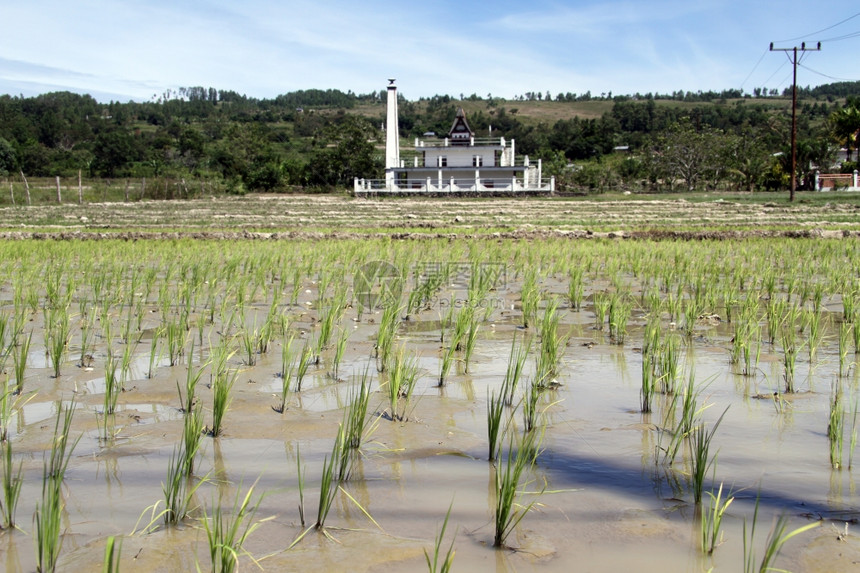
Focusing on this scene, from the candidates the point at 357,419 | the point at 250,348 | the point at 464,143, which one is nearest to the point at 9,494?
the point at 357,419

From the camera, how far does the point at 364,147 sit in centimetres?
5669

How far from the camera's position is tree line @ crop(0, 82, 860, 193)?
52.0 metres

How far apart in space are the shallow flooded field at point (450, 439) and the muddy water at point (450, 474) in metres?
0.01

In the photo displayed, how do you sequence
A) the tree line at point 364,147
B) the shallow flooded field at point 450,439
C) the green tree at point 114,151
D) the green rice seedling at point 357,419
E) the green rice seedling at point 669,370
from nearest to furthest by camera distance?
the shallow flooded field at point 450,439 < the green rice seedling at point 357,419 < the green rice seedling at point 669,370 < the tree line at point 364,147 < the green tree at point 114,151

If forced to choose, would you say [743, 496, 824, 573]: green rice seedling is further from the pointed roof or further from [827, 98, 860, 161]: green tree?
the pointed roof

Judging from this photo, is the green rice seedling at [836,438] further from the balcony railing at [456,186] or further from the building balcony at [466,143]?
the building balcony at [466,143]

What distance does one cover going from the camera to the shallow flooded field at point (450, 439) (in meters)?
2.39

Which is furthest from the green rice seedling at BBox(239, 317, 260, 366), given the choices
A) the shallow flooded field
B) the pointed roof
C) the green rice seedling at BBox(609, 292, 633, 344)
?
the pointed roof

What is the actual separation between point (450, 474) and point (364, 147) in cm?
5521

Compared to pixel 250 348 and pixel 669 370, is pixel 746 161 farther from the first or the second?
pixel 250 348

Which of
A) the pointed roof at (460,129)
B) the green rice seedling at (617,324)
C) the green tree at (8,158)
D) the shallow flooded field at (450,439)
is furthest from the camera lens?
the pointed roof at (460,129)

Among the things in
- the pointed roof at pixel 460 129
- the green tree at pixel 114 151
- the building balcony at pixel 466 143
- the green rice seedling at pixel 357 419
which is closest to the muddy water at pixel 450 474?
the green rice seedling at pixel 357 419

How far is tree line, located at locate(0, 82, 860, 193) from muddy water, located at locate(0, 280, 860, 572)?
43.1 metres

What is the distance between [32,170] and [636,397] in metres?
71.0
